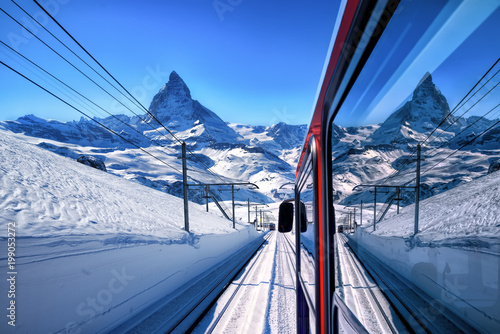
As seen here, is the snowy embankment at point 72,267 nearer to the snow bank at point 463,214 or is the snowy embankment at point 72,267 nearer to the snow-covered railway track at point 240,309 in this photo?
the snow-covered railway track at point 240,309

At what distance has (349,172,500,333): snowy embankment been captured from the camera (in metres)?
0.64

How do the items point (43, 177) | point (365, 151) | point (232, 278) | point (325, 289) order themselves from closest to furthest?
1. point (365, 151)
2. point (325, 289)
3. point (232, 278)
4. point (43, 177)

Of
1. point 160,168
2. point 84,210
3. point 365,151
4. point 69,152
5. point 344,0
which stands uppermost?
point 69,152

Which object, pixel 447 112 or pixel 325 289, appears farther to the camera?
pixel 325 289

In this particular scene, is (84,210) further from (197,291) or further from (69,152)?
(69,152)

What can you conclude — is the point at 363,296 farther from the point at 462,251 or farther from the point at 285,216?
the point at 285,216

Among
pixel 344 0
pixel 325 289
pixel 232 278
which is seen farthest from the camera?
pixel 232 278

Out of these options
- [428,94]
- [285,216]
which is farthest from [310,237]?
[428,94]

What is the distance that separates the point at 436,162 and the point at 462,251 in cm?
31

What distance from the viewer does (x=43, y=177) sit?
1241 cm

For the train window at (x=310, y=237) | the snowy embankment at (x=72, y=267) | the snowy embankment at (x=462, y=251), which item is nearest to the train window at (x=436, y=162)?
the snowy embankment at (x=462, y=251)

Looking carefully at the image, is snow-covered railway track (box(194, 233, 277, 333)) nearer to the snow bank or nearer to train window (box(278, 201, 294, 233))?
train window (box(278, 201, 294, 233))

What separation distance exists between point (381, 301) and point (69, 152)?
18404 centimetres

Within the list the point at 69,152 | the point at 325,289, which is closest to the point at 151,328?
the point at 325,289
